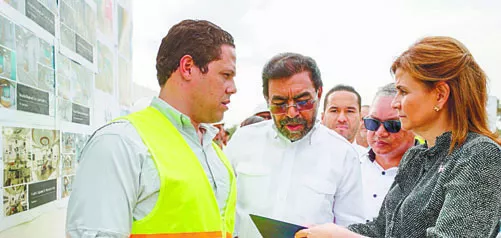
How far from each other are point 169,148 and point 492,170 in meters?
1.03

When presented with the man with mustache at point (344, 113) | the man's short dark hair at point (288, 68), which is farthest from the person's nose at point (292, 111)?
the man with mustache at point (344, 113)

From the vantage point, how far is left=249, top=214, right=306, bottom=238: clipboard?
1.85 metres

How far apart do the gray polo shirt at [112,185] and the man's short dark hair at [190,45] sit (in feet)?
1.12

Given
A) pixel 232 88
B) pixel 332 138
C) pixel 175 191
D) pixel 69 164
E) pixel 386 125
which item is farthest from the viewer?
pixel 386 125

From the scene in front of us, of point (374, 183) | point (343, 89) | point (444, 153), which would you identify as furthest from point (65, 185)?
point (343, 89)

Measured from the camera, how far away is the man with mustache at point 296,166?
2518 mm

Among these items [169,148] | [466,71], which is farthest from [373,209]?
[169,148]

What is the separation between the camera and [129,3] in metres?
3.21

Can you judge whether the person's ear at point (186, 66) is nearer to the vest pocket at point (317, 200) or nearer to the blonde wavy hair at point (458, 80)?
the blonde wavy hair at point (458, 80)

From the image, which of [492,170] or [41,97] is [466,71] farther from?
[41,97]

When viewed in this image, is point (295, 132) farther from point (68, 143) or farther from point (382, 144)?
point (68, 143)

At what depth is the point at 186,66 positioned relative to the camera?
171 cm

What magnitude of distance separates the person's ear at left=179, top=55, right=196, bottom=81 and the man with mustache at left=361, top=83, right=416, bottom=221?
66.3 inches

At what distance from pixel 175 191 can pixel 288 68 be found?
1.30 meters
